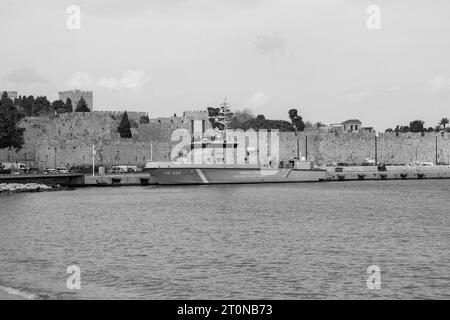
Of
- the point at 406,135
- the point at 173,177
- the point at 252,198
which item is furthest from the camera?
the point at 406,135

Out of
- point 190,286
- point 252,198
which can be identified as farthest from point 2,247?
point 252,198

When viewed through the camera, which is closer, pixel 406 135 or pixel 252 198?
pixel 252 198

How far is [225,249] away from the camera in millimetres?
24297

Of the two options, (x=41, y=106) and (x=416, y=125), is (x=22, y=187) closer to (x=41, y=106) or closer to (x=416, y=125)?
(x=41, y=106)

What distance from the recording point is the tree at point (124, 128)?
93.4m

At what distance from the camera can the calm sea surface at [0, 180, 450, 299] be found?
61.0ft

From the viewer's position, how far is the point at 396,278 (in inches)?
777

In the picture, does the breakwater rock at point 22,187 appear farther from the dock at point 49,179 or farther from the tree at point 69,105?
the tree at point 69,105

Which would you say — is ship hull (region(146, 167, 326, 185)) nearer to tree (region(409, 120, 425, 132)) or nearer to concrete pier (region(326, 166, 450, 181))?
concrete pier (region(326, 166, 450, 181))

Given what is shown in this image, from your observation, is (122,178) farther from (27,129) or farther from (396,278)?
(396,278)

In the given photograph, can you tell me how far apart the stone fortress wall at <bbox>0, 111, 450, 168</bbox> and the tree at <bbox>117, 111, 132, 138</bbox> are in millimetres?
723

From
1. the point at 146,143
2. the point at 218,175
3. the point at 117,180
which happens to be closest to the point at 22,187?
the point at 117,180

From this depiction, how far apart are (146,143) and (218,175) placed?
967 inches

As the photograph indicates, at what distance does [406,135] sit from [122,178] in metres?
35.6
